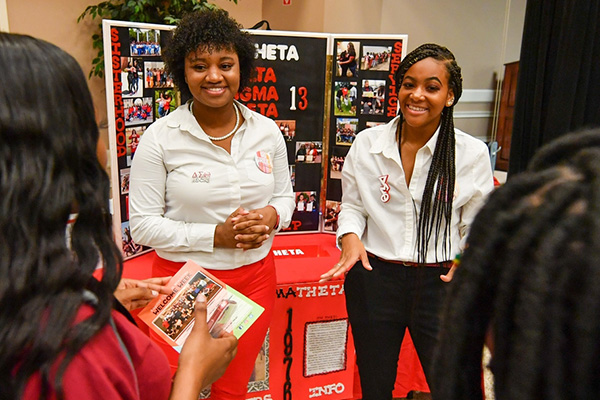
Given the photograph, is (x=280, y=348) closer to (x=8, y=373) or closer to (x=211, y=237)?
(x=211, y=237)

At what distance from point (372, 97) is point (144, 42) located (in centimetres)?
135

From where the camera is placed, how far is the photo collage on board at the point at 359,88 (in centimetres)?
279

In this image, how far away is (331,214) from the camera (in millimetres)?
3104

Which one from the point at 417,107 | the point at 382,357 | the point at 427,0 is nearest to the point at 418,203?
the point at 417,107

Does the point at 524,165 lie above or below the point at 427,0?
below

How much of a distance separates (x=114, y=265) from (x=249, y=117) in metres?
1.18

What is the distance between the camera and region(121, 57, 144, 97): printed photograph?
2.42 meters

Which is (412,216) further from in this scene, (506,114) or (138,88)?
(506,114)

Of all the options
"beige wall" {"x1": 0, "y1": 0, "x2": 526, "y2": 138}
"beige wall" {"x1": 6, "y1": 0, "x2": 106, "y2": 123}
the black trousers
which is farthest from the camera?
"beige wall" {"x1": 0, "y1": 0, "x2": 526, "y2": 138}

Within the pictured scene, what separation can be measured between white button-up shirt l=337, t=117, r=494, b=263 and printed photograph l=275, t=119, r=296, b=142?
3.69ft

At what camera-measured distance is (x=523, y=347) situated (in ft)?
1.62

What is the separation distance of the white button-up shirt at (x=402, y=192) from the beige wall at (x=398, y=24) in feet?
9.30

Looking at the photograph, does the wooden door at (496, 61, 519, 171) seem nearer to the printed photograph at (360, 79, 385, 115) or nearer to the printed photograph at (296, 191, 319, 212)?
the printed photograph at (360, 79, 385, 115)

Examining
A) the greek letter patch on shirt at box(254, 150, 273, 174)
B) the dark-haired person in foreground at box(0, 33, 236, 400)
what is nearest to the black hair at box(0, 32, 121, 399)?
the dark-haired person in foreground at box(0, 33, 236, 400)
